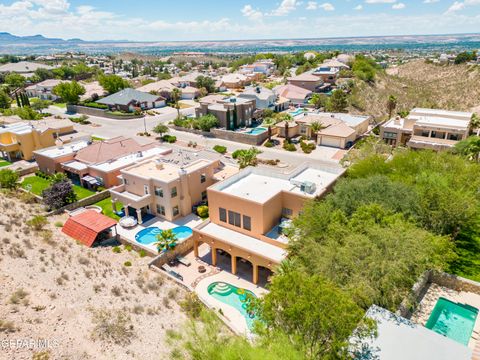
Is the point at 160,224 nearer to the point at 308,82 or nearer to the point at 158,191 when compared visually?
the point at 158,191

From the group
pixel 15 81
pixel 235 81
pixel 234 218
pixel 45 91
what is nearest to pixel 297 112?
pixel 235 81

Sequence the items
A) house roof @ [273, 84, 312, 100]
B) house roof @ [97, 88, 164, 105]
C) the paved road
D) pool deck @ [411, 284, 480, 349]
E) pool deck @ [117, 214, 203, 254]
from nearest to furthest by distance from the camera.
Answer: pool deck @ [411, 284, 480, 349] → pool deck @ [117, 214, 203, 254] → the paved road → house roof @ [97, 88, 164, 105] → house roof @ [273, 84, 312, 100]

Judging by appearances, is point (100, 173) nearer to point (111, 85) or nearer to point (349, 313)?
point (349, 313)

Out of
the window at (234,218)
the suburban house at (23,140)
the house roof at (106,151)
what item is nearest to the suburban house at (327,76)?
the house roof at (106,151)

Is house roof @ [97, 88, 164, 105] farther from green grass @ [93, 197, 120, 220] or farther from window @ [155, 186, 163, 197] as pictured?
window @ [155, 186, 163, 197]

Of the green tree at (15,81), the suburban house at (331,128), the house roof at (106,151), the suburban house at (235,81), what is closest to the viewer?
the house roof at (106,151)

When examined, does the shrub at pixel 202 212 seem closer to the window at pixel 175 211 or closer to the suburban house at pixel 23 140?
the window at pixel 175 211

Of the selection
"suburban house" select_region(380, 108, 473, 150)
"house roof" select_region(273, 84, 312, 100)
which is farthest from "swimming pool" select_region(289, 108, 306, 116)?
"suburban house" select_region(380, 108, 473, 150)
